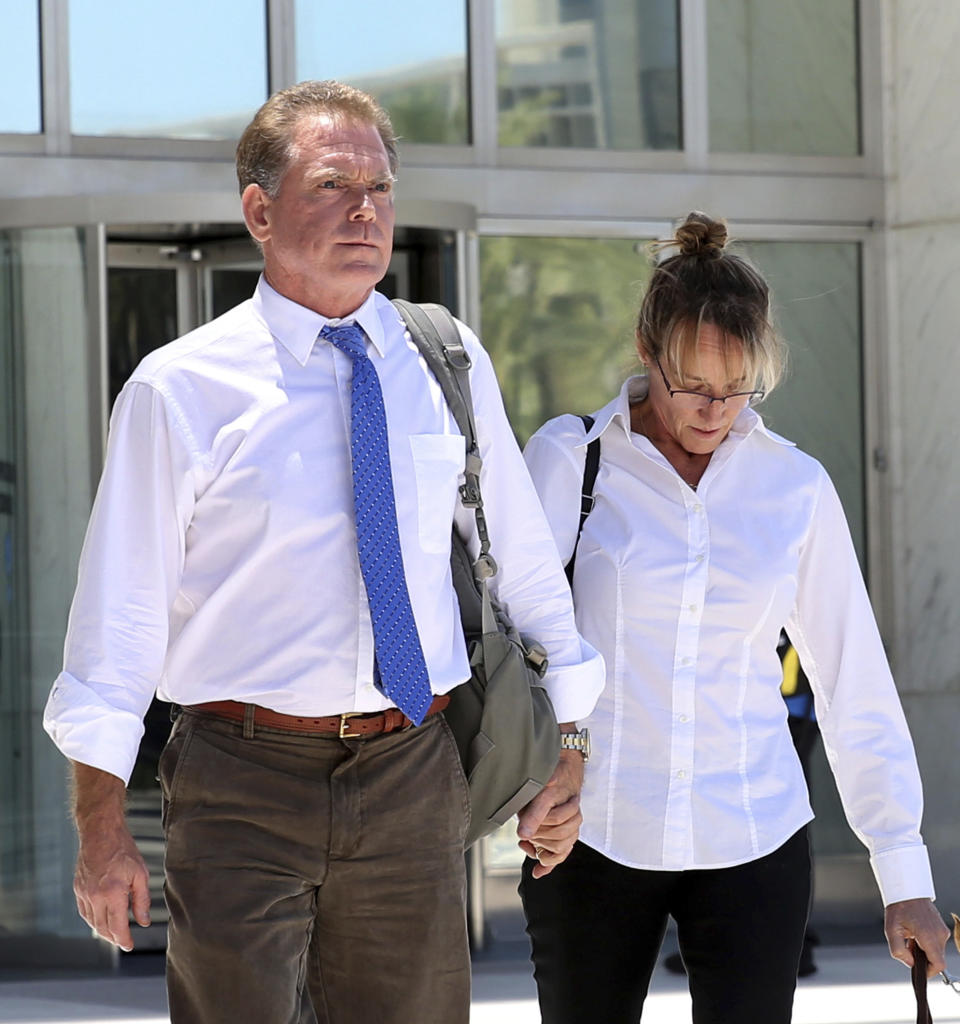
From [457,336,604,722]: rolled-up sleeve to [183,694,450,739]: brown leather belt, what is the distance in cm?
39

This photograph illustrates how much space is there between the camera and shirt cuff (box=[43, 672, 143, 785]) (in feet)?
9.13

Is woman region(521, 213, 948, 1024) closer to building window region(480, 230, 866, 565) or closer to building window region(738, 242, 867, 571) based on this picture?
building window region(480, 230, 866, 565)

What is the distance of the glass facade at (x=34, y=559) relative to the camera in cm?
689

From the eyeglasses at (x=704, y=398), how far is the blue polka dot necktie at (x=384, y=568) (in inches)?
27.4

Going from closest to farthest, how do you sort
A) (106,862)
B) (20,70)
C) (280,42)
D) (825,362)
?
(106,862) < (20,70) < (280,42) < (825,362)

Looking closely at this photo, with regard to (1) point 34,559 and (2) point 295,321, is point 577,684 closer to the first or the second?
(2) point 295,321

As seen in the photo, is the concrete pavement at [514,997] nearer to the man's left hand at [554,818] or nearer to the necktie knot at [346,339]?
the man's left hand at [554,818]

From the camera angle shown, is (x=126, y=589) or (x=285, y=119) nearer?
(x=126, y=589)

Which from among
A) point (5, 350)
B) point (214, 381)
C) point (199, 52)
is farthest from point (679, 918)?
point (199, 52)

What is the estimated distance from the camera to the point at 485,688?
3.15m

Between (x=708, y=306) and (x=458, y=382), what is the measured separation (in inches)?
20.8

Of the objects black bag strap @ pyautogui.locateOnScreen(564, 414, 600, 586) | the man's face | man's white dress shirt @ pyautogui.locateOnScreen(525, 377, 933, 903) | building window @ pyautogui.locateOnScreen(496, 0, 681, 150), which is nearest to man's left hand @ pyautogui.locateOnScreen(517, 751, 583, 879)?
man's white dress shirt @ pyautogui.locateOnScreen(525, 377, 933, 903)

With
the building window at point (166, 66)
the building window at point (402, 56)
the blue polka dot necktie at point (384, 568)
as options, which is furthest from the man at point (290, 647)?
the building window at point (402, 56)

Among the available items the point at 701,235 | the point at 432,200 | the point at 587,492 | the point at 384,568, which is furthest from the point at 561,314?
the point at 384,568
